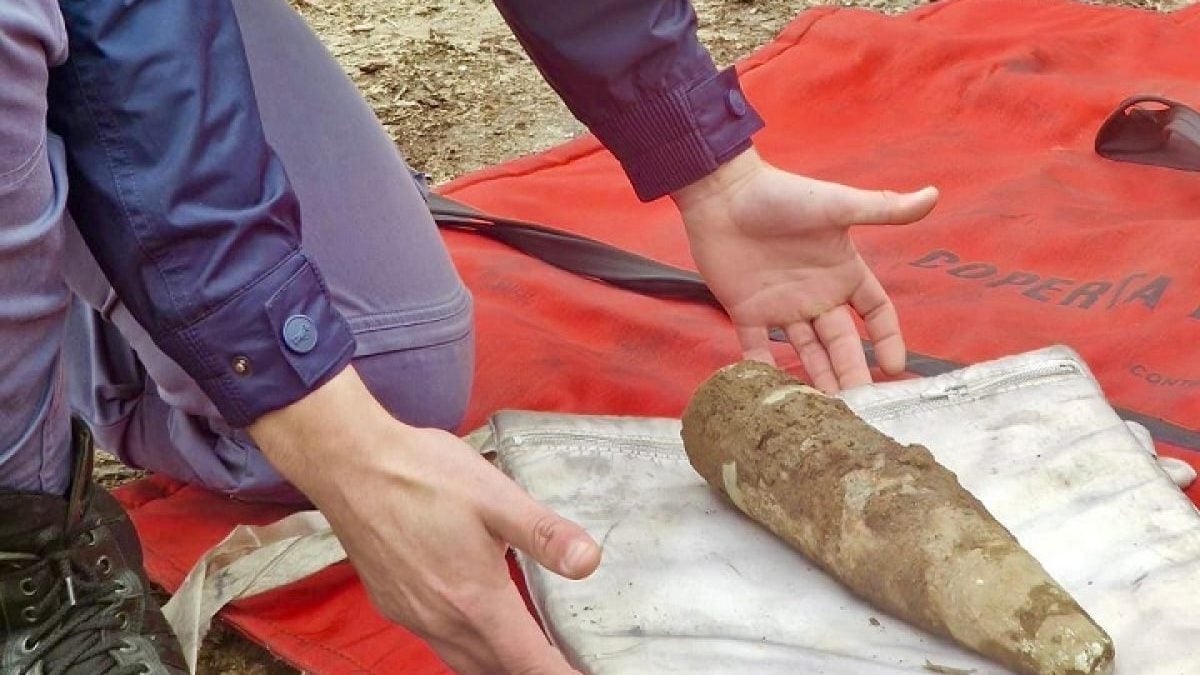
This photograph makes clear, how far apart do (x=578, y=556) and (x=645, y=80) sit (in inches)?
33.9

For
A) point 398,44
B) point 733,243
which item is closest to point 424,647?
point 733,243

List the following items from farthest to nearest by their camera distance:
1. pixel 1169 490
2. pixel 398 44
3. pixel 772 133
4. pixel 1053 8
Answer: pixel 398 44 < pixel 1053 8 < pixel 772 133 < pixel 1169 490

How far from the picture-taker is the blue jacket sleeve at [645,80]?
165cm

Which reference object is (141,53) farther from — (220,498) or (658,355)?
(658,355)

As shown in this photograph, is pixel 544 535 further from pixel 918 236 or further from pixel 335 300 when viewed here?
pixel 918 236

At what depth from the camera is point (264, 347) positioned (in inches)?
43.4

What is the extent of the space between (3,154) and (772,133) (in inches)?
68.1

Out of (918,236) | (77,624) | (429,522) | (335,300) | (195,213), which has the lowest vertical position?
(918,236)

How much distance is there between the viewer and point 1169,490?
1.42m

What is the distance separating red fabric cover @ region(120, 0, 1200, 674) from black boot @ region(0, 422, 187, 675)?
0.60 ft

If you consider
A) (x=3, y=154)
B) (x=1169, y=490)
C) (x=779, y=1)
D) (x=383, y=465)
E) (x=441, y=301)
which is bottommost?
(x=779, y=1)

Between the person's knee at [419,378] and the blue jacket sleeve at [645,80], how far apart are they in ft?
1.08

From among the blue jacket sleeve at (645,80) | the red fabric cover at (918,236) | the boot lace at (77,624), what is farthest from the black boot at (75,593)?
the blue jacket sleeve at (645,80)

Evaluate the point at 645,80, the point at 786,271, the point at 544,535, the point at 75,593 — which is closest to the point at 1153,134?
the point at 786,271
